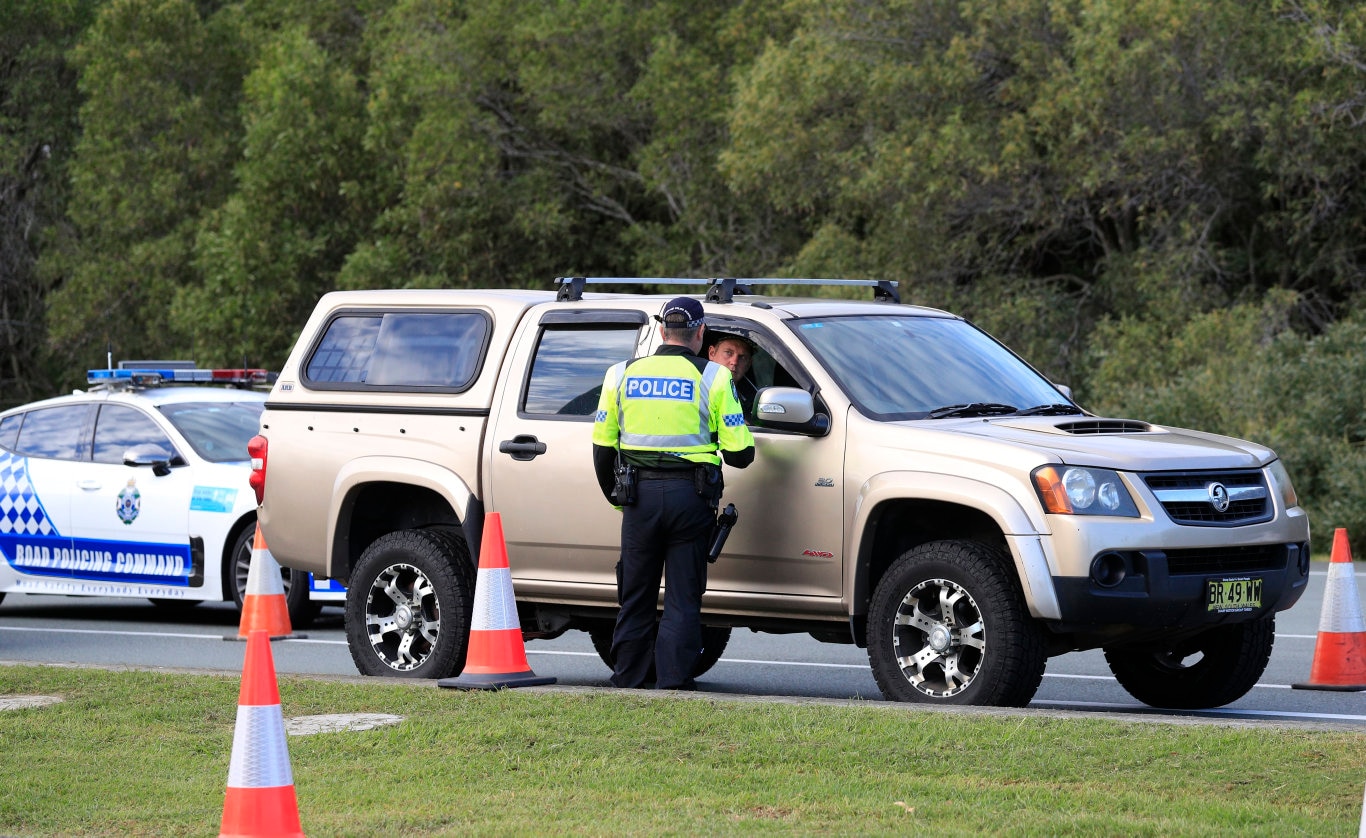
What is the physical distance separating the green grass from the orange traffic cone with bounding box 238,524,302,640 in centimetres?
294

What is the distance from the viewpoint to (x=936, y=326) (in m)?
9.48

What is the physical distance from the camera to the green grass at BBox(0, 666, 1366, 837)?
19.6 ft

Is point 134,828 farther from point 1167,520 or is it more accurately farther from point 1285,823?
point 1167,520

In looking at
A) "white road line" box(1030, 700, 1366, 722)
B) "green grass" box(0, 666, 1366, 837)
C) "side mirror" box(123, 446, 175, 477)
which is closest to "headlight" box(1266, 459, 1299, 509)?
"white road line" box(1030, 700, 1366, 722)

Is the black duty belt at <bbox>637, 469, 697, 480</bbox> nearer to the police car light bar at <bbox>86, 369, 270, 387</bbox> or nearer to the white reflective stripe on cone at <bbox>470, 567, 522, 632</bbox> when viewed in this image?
the white reflective stripe on cone at <bbox>470, 567, 522, 632</bbox>

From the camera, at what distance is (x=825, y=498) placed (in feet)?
27.7

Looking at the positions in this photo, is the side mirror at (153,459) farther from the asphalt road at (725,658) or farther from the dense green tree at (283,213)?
the dense green tree at (283,213)

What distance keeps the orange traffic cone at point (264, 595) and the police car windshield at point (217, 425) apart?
193 cm

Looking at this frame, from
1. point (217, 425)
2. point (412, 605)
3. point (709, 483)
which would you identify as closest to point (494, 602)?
point (709, 483)

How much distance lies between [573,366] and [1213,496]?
3096 millimetres

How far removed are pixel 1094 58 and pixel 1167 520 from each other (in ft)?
55.6

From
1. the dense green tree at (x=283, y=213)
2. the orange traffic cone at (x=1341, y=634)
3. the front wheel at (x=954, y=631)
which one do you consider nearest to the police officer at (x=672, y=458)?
the front wheel at (x=954, y=631)

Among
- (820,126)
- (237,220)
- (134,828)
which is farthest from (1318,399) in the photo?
(237,220)

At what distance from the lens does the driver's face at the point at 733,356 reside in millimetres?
9102
